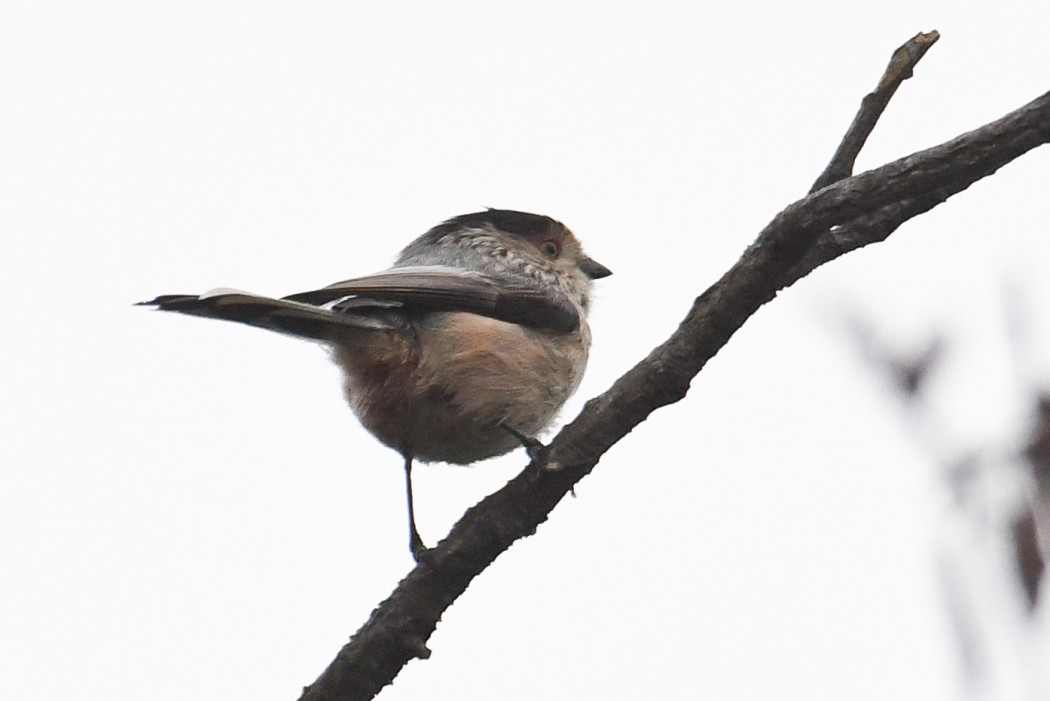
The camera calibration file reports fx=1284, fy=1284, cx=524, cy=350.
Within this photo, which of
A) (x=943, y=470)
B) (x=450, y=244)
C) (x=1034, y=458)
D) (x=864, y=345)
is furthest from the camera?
(x=450, y=244)

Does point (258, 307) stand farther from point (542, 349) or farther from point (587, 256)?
point (587, 256)

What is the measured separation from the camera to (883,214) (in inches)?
148

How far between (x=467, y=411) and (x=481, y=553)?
0.92m

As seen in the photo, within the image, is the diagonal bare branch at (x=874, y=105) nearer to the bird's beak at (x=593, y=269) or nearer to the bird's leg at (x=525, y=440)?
the bird's leg at (x=525, y=440)

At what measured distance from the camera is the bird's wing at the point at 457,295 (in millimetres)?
4848

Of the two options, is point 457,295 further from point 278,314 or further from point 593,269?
point 593,269

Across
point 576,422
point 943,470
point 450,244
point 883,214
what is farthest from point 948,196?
point 450,244

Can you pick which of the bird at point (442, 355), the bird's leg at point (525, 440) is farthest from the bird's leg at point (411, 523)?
the bird's leg at point (525, 440)

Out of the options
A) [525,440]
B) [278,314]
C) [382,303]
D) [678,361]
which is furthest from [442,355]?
[678,361]

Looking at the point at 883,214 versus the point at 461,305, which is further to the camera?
the point at 461,305

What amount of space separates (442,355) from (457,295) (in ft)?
1.10

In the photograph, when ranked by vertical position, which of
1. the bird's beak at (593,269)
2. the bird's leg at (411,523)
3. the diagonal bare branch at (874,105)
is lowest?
the bird's leg at (411,523)

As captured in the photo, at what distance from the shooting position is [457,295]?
5094 mm

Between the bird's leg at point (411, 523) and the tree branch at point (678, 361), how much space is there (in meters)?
0.27
